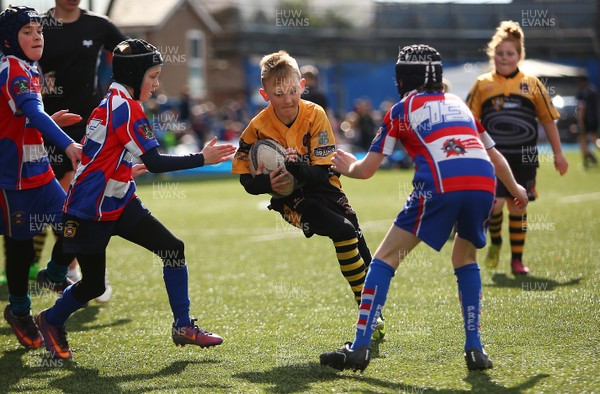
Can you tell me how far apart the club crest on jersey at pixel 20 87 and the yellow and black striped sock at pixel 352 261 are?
7.17 feet

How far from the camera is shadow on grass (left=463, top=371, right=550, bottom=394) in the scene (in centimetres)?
438

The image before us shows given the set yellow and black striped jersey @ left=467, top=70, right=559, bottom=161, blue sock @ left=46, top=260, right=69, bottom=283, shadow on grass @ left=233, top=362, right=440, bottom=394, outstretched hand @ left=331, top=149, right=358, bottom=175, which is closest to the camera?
shadow on grass @ left=233, top=362, right=440, bottom=394

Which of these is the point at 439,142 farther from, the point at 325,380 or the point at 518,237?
the point at 518,237

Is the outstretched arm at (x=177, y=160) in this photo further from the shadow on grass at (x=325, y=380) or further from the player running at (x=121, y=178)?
the shadow on grass at (x=325, y=380)

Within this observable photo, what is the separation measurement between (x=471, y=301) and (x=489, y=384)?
20.5 inches

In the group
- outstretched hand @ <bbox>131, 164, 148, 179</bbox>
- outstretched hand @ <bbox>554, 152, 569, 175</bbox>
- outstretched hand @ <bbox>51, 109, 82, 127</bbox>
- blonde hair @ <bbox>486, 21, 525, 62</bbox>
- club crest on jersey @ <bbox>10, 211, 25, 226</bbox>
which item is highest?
blonde hair @ <bbox>486, 21, 525, 62</bbox>

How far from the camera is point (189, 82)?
156ft

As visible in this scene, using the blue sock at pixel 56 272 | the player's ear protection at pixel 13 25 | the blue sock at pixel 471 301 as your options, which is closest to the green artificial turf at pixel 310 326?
the blue sock at pixel 471 301

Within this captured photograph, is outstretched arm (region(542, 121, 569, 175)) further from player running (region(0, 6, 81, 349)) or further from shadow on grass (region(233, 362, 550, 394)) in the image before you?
player running (region(0, 6, 81, 349))

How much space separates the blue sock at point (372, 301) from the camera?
4781 millimetres

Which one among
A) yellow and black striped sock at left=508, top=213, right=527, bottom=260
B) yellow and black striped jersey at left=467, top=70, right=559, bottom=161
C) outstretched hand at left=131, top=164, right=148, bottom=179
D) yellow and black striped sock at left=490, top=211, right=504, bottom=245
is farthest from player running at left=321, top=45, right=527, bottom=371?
yellow and black striped sock at left=490, top=211, right=504, bottom=245

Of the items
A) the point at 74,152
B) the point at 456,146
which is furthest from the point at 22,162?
the point at 456,146

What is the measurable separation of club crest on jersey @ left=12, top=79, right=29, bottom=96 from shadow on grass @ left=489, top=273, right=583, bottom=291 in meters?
4.09

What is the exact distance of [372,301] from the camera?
4.78m
